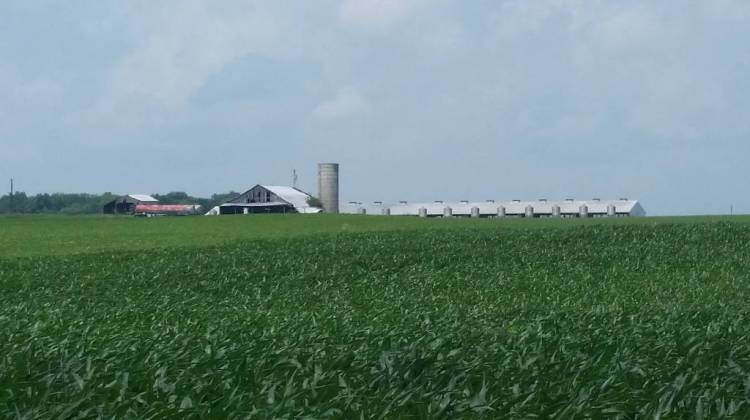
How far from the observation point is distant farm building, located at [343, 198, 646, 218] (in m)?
94.6

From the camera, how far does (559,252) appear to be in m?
28.3

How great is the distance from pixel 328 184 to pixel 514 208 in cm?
2225

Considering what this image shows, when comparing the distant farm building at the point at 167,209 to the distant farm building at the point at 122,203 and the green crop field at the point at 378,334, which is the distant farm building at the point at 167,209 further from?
the green crop field at the point at 378,334

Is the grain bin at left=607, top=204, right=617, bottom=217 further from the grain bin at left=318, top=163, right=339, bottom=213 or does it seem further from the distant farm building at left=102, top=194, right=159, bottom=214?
the distant farm building at left=102, top=194, right=159, bottom=214

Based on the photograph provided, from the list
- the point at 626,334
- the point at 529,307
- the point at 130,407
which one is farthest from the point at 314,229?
the point at 130,407

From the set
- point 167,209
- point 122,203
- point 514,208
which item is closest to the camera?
point 514,208

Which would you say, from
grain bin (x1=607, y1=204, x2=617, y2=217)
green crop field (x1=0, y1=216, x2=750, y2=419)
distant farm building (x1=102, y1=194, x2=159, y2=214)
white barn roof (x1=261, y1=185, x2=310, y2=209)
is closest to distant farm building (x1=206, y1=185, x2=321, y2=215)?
white barn roof (x1=261, y1=185, x2=310, y2=209)

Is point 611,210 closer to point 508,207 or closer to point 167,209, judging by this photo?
point 508,207

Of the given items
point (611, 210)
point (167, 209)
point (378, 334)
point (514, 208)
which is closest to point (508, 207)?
point (514, 208)

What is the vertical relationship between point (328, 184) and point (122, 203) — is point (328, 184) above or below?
above

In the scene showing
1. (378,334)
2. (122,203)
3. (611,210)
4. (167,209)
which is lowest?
(378,334)

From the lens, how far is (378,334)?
31.1 ft

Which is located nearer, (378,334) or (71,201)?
(378,334)

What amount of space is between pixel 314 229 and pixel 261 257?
23034 millimetres
